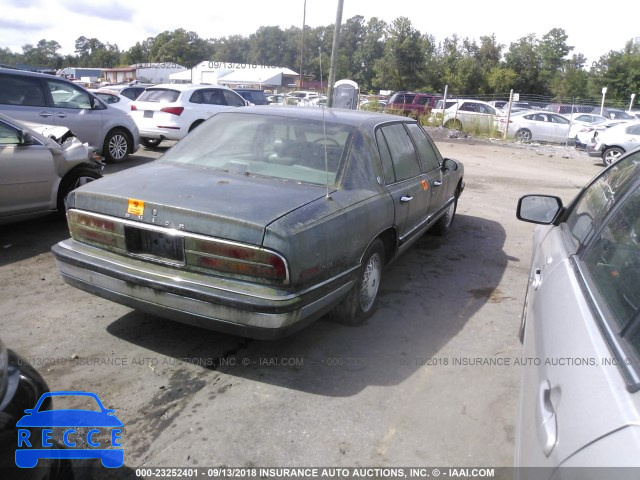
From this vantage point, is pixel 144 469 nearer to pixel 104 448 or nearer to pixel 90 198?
pixel 104 448

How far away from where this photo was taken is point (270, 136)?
4207mm

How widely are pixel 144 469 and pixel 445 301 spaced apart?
Answer: 119 inches

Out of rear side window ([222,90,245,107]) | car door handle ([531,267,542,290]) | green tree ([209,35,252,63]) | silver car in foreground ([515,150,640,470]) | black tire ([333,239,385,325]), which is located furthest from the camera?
green tree ([209,35,252,63])

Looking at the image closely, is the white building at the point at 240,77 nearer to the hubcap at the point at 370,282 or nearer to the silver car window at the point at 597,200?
the hubcap at the point at 370,282

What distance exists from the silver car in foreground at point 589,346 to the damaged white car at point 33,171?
511cm

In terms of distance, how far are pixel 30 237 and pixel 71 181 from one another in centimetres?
80

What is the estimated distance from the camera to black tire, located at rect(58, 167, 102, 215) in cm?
613

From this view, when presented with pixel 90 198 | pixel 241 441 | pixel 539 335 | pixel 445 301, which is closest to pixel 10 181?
pixel 90 198

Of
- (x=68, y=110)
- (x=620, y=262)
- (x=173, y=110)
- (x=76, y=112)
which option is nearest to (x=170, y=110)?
(x=173, y=110)

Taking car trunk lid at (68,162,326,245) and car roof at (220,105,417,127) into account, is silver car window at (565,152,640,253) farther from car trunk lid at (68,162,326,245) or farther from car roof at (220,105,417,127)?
car roof at (220,105,417,127)

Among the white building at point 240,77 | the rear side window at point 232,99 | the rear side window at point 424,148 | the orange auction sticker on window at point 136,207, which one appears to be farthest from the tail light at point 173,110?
the white building at point 240,77

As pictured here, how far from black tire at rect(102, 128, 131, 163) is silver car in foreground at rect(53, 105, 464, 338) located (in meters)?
6.47

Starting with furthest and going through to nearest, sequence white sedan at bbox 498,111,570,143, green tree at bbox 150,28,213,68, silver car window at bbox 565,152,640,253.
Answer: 1. green tree at bbox 150,28,213,68
2. white sedan at bbox 498,111,570,143
3. silver car window at bbox 565,152,640,253

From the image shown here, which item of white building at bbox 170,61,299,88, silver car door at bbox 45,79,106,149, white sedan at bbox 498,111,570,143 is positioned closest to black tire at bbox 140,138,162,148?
silver car door at bbox 45,79,106,149
